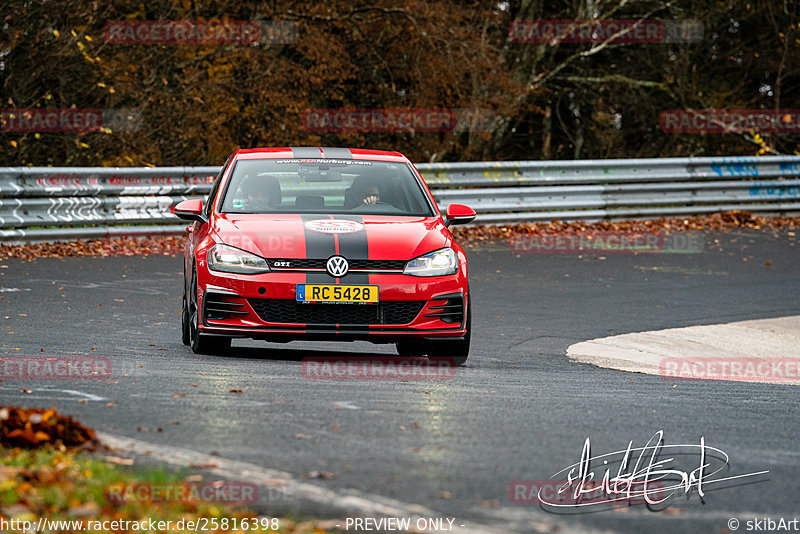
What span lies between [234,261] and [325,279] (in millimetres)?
676

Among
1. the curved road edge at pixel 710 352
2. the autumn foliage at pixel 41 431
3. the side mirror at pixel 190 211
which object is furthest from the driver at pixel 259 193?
the autumn foliage at pixel 41 431

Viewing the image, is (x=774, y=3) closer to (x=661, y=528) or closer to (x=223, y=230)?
(x=223, y=230)

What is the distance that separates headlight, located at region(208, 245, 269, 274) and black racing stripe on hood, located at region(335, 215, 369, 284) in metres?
0.55

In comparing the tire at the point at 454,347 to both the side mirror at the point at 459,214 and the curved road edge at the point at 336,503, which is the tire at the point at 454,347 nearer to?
the side mirror at the point at 459,214

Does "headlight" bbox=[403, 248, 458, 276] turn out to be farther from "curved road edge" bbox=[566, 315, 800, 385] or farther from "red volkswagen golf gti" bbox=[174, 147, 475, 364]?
"curved road edge" bbox=[566, 315, 800, 385]

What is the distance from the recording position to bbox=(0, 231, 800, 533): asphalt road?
5.16 m

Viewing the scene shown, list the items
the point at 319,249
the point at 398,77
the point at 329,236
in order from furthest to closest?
the point at 398,77 → the point at 329,236 → the point at 319,249

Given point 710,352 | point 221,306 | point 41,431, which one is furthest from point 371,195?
point 41,431

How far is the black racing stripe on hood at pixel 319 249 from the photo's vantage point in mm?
8758

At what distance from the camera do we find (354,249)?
8.88 meters

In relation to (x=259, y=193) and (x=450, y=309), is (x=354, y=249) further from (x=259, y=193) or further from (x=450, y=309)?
(x=259, y=193)

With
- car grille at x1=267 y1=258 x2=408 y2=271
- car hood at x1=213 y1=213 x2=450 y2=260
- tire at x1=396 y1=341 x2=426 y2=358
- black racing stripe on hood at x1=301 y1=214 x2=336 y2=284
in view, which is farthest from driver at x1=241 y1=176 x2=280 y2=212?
tire at x1=396 y1=341 x2=426 y2=358

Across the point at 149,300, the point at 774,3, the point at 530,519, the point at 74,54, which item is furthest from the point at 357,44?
the point at 530,519

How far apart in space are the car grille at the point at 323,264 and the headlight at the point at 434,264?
0.10 m
